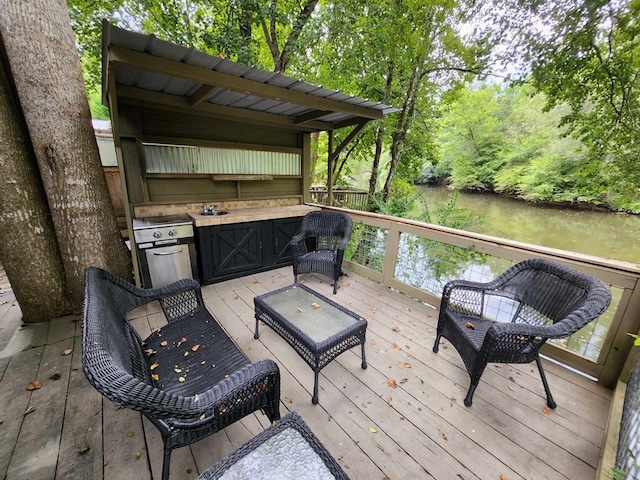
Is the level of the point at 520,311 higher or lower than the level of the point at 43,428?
higher

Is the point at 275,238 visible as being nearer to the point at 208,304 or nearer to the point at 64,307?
the point at 208,304

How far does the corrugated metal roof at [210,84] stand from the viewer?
176 centimetres

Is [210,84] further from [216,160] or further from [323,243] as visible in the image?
[323,243]

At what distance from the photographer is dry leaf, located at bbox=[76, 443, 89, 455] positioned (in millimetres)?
1332

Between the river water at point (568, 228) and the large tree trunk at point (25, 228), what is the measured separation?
8.23 m

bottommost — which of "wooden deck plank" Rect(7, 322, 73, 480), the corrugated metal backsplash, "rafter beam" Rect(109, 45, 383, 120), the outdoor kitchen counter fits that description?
"wooden deck plank" Rect(7, 322, 73, 480)

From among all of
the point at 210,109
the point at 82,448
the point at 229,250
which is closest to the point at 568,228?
the point at 229,250

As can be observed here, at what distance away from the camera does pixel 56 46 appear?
216 cm

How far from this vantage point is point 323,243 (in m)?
3.92

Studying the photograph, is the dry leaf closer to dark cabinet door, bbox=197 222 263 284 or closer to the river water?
dark cabinet door, bbox=197 222 263 284

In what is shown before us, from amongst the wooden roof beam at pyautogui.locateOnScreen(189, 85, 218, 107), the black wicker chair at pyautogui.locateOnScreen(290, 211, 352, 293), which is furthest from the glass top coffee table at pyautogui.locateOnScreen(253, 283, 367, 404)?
the wooden roof beam at pyautogui.locateOnScreen(189, 85, 218, 107)

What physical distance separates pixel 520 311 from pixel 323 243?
8.40ft

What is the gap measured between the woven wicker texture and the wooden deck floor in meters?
0.57

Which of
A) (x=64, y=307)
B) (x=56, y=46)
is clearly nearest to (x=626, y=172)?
(x=56, y=46)
